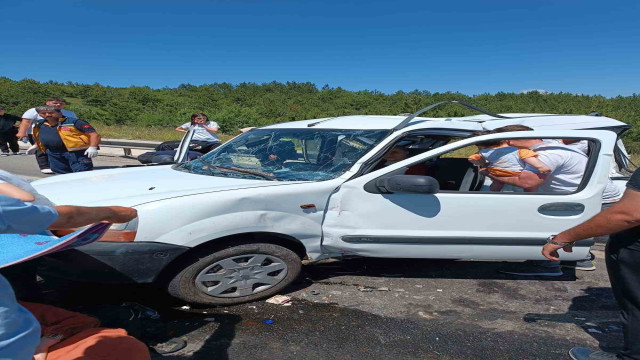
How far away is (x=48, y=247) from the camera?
1532 mm

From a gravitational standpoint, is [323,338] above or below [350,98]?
below

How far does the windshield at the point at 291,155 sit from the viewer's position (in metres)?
3.33

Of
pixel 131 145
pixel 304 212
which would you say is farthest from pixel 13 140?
pixel 304 212

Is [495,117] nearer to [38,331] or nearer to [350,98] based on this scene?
[38,331]

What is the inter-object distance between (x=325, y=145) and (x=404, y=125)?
2.24 feet

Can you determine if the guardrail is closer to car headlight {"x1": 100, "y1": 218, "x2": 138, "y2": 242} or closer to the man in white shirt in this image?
car headlight {"x1": 100, "y1": 218, "x2": 138, "y2": 242}

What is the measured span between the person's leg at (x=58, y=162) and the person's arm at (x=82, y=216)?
425cm

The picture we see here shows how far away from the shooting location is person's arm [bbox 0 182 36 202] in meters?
1.75

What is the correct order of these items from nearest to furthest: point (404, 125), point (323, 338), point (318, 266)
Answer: point (323, 338) → point (404, 125) → point (318, 266)

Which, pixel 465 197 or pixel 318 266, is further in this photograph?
pixel 318 266

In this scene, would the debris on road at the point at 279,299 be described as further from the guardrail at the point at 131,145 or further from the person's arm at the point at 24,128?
the guardrail at the point at 131,145

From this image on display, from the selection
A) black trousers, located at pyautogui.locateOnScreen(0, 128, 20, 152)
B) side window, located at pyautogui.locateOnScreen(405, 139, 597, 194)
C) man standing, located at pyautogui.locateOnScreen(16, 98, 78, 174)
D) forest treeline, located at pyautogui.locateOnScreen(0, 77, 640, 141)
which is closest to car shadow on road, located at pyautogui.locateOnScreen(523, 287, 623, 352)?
side window, located at pyautogui.locateOnScreen(405, 139, 597, 194)

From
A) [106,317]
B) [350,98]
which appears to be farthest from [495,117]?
[350,98]

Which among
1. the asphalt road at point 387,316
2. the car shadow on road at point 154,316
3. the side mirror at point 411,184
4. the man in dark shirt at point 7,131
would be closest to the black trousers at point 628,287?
the asphalt road at point 387,316
